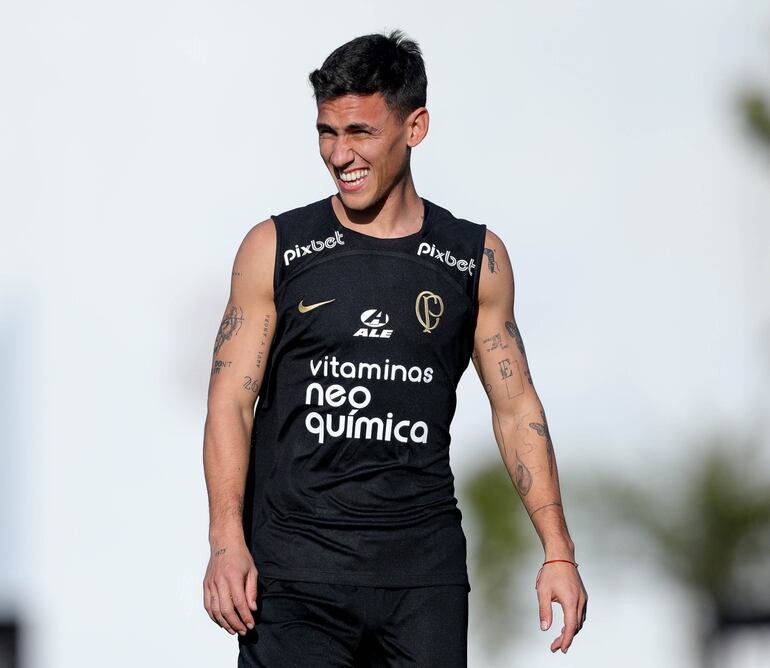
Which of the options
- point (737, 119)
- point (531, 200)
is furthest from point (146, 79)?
point (737, 119)

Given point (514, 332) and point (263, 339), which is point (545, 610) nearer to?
point (514, 332)

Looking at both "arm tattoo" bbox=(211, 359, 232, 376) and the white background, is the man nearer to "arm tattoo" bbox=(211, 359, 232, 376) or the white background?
"arm tattoo" bbox=(211, 359, 232, 376)

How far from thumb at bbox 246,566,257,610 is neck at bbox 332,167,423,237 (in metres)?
0.86

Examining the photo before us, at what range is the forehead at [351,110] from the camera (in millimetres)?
3848

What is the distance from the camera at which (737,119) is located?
7.85 meters

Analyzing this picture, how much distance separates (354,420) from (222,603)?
51 cm

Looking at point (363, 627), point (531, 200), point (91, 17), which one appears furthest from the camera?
point (531, 200)

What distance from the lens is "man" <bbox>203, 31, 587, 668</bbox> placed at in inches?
147

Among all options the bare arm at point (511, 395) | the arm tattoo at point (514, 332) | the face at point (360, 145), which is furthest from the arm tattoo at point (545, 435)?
the face at point (360, 145)

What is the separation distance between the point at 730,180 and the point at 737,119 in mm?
304

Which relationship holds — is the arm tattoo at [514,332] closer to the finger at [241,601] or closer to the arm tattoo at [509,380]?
the arm tattoo at [509,380]

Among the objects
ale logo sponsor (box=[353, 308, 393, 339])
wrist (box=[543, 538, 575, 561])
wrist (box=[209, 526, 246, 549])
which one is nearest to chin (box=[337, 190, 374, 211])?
ale logo sponsor (box=[353, 308, 393, 339])

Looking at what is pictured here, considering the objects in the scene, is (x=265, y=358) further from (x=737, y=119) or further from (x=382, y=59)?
(x=737, y=119)

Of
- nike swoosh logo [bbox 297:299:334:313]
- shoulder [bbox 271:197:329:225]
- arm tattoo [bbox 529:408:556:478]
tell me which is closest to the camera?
nike swoosh logo [bbox 297:299:334:313]
